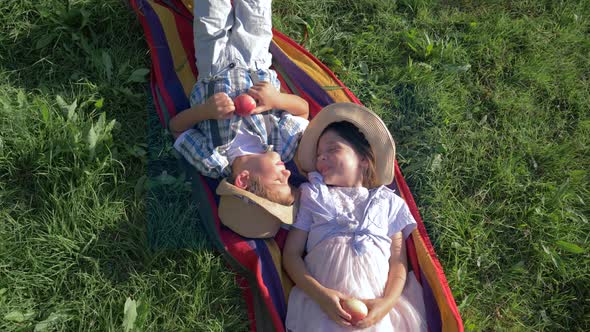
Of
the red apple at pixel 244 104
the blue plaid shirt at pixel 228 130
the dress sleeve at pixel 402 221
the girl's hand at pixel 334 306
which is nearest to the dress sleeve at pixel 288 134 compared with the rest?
the blue plaid shirt at pixel 228 130

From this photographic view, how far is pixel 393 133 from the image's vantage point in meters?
3.74

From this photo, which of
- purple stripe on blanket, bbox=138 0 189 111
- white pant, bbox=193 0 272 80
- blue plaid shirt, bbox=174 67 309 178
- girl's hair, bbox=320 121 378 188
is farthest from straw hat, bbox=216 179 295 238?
white pant, bbox=193 0 272 80

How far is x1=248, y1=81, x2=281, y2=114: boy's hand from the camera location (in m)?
3.30

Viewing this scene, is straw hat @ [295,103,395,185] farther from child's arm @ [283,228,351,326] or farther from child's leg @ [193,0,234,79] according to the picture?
child's leg @ [193,0,234,79]

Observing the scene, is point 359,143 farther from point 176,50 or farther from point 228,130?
point 176,50

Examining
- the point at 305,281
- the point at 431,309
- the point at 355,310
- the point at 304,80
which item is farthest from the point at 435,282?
the point at 304,80

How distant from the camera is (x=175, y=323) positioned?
2838mm

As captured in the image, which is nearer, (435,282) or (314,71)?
(435,282)

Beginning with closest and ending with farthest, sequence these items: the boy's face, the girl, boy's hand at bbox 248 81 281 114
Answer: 1. the girl
2. the boy's face
3. boy's hand at bbox 248 81 281 114

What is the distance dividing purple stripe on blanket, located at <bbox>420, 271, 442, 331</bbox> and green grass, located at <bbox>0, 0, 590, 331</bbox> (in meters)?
0.27

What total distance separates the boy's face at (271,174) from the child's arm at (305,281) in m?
0.23

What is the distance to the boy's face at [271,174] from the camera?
119 inches

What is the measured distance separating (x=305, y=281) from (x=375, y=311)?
0.42m

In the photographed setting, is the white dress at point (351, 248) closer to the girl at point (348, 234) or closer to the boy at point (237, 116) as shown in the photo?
the girl at point (348, 234)
